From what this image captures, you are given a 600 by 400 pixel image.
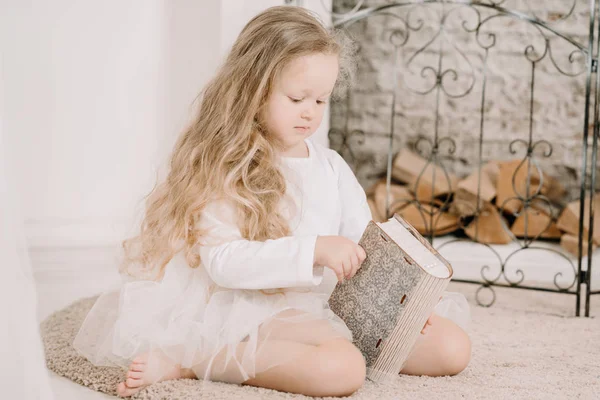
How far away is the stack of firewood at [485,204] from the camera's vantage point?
8.41 ft

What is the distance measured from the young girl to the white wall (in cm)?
67

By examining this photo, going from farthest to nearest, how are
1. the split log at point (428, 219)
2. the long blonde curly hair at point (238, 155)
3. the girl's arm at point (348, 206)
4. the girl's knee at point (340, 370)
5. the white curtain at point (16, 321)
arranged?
the split log at point (428, 219) < the girl's arm at point (348, 206) < the long blonde curly hair at point (238, 155) < the girl's knee at point (340, 370) < the white curtain at point (16, 321)

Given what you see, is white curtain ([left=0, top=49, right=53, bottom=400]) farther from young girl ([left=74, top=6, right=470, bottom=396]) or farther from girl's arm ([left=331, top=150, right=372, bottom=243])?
girl's arm ([left=331, top=150, right=372, bottom=243])

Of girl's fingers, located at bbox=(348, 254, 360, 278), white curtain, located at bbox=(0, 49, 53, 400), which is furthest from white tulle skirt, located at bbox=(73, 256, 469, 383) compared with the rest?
white curtain, located at bbox=(0, 49, 53, 400)

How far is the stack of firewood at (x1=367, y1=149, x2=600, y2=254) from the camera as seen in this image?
2.56m

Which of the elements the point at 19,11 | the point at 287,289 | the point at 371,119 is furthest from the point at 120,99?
the point at 287,289

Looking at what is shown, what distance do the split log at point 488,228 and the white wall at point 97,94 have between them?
3.62 feet

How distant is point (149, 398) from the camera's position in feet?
3.99

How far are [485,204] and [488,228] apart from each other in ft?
0.29

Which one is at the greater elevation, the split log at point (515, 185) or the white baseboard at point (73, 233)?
the split log at point (515, 185)

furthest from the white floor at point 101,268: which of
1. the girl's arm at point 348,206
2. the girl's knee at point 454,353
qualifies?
the girl's knee at point 454,353

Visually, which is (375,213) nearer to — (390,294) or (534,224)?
(534,224)

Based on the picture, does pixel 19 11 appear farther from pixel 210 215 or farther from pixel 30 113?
pixel 210 215

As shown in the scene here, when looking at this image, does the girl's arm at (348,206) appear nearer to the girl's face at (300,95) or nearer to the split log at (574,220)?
the girl's face at (300,95)
